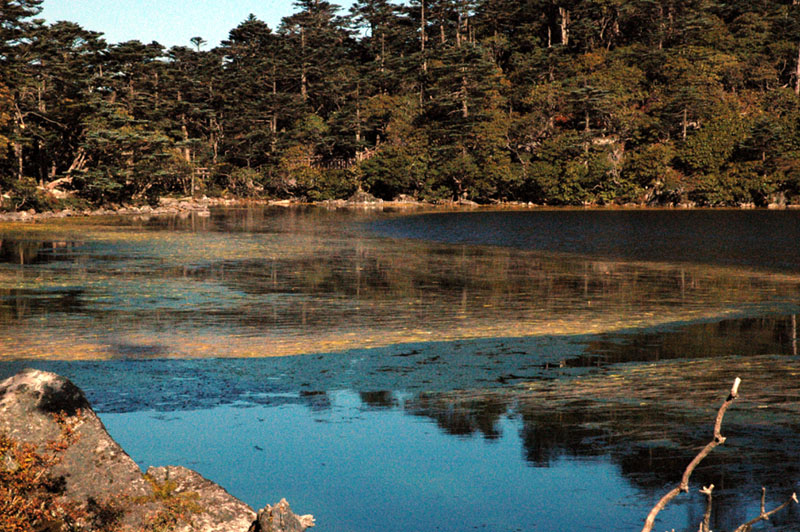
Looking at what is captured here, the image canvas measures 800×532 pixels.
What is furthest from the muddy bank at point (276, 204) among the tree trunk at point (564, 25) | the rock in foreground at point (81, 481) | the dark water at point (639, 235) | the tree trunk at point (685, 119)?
the rock in foreground at point (81, 481)

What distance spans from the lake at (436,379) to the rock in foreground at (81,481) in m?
2.04

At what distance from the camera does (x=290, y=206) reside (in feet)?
367

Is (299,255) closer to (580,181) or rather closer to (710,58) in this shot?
(580,181)

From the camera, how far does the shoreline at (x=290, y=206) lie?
73562mm

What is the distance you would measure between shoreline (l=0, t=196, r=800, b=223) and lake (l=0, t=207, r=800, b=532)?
145 feet

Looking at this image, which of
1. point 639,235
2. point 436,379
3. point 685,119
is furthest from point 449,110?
point 436,379

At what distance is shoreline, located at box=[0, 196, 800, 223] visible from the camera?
73.6 metres

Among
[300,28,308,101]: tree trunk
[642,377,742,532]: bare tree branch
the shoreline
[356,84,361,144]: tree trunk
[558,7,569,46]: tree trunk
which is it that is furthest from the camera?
[300,28,308,101]: tree trunk

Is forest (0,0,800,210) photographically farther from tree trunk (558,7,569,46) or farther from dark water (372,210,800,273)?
dark water (372,210,800,273)

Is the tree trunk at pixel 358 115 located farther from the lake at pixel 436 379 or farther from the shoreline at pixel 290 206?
the lake at pixel 436 379

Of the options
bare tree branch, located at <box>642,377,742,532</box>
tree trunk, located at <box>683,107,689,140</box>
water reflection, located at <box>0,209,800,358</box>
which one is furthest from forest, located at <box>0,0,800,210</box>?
bare tree branch, located at <box>642,377,742,532</box>

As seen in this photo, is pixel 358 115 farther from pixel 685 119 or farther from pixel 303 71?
pixel 685 119

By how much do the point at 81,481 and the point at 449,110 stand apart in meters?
118

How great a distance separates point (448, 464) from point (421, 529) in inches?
67.0
